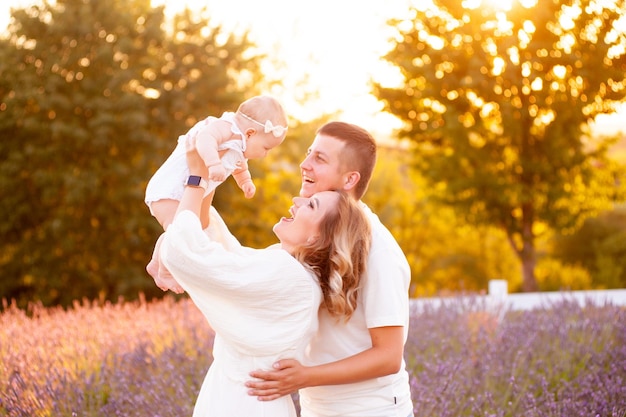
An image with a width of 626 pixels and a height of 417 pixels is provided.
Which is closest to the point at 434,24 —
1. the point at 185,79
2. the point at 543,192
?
the point at 543,192

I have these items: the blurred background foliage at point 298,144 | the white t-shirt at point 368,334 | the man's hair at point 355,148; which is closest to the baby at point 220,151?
the man's hair at point 355,148

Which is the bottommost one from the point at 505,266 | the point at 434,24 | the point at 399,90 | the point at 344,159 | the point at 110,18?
the point at 505,266

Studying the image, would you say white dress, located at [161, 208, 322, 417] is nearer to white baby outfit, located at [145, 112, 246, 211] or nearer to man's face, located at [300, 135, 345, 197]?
man's face, located at [300, 135, 345, 197]

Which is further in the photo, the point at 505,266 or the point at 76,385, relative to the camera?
the point at 505,266

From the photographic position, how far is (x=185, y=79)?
21469 millimetres

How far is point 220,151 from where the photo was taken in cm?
406

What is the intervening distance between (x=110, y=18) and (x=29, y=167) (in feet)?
14.5

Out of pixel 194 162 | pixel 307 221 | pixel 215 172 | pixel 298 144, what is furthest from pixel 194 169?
pixel 298 144

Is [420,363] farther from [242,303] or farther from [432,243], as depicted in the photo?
[432,243]

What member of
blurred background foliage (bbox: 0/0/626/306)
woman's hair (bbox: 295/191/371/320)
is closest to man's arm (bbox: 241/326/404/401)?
woman's hair (bbox: 295/191/371/320)

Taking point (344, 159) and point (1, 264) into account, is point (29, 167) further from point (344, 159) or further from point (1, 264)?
point (344, 159)

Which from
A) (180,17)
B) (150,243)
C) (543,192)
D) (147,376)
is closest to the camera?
(147,376)

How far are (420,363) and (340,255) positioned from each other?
3382 mm

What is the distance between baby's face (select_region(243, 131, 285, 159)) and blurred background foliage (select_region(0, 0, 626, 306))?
432 inches
